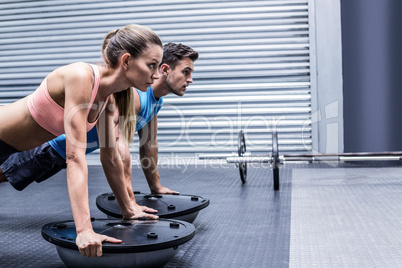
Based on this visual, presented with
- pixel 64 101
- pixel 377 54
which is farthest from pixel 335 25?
pixel 64 101

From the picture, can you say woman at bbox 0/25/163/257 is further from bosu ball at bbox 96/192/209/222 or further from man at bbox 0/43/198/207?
bosu ball at bbox 96/192/209/222

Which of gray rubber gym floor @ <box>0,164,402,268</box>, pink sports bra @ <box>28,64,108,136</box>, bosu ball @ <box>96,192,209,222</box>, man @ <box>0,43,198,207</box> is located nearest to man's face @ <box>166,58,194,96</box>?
man @ <box>0,43,198,207</box>

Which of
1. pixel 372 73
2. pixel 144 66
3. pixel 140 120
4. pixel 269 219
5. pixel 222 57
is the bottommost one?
pixel 269 219

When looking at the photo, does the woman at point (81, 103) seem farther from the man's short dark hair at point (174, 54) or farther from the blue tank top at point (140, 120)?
the man's short dark hair at point (174, 54)

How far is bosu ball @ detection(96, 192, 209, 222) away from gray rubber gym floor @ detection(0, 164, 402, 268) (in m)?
0.10

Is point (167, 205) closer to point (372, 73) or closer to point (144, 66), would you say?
point (144, 66)

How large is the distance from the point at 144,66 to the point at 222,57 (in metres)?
2.88

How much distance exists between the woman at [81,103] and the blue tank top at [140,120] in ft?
1.15

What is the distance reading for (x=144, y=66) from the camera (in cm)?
134

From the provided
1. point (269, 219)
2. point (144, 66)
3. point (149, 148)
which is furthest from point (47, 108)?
point (269, 219)

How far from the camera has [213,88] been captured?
417cm

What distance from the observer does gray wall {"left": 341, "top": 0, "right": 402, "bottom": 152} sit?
143 inches

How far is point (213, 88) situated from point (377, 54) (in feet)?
4.72

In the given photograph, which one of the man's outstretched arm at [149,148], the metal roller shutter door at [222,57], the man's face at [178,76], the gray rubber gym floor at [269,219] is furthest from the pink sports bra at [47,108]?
the metal roller shutter door at [222,57]
